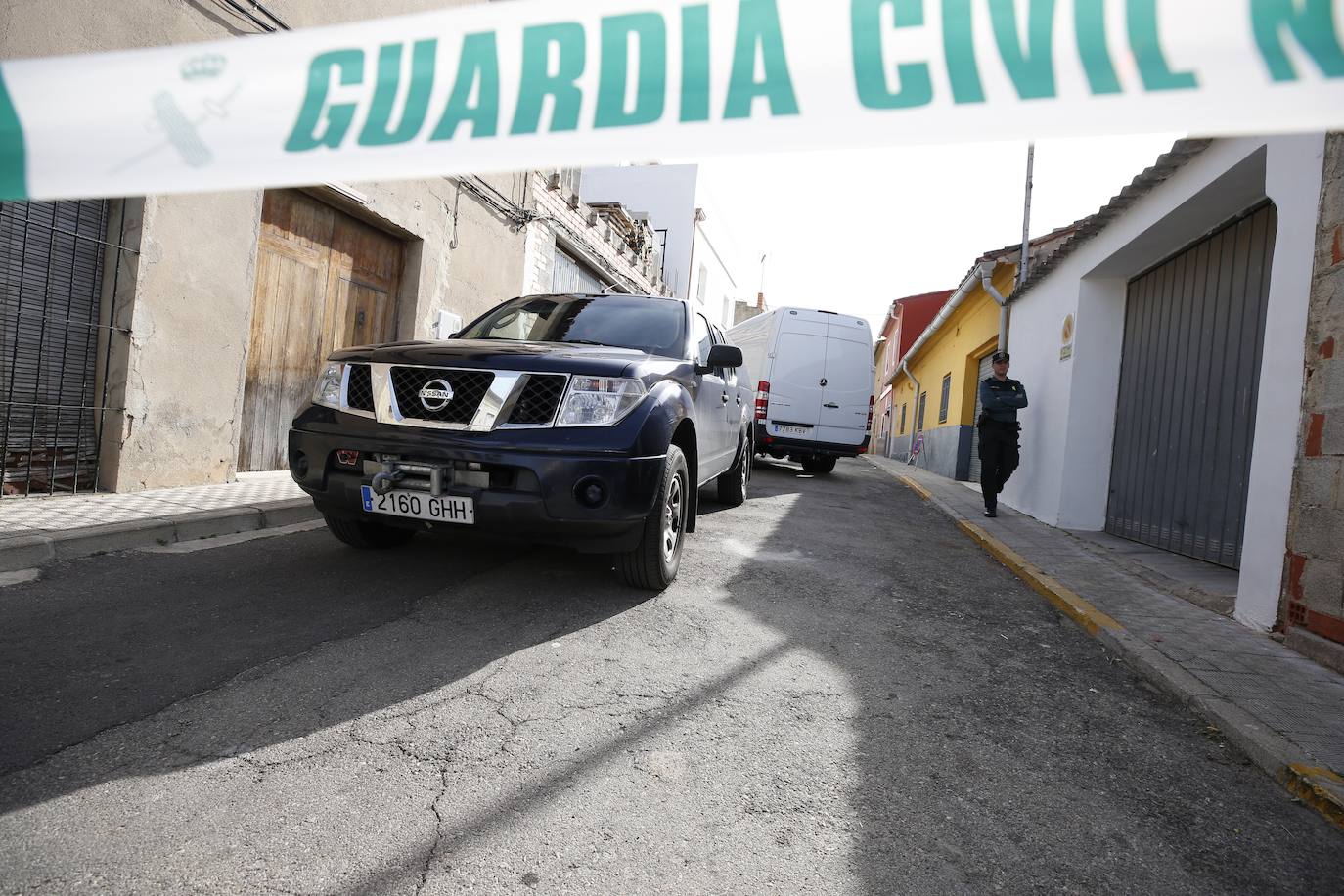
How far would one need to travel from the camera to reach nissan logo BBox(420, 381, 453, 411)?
3291 millimetres

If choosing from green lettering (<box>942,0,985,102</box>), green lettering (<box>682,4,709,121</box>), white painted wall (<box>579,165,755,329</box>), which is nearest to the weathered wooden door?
green lettering (<box>682,4,709,121</box>)

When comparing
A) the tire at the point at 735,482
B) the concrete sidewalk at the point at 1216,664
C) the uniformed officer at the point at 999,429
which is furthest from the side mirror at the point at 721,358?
the uniformed officer at the point at 999,429

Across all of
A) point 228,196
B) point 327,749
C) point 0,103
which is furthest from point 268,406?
point 327,749

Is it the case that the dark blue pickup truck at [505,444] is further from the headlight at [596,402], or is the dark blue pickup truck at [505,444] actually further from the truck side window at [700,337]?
the truck side window at [700,337]

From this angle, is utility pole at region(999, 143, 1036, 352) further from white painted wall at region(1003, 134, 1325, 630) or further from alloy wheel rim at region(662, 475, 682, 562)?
alloy wheel rim at region(662, 475, 682, 562)

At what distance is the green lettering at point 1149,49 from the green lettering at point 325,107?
2.24m

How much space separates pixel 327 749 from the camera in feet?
6.73

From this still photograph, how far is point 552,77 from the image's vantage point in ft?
7.48

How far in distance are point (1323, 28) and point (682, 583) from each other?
3.25m

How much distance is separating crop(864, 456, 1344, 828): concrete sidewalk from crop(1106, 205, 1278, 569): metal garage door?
645 millimetres

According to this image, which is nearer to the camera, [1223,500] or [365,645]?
[365,645]

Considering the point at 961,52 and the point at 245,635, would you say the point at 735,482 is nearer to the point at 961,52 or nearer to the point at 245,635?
the point at 245,635

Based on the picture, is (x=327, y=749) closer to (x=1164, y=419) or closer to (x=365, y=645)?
(x=365, y=645)

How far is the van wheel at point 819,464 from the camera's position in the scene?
13180 millimetres
